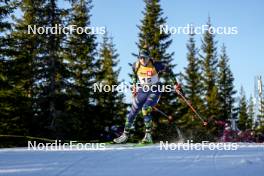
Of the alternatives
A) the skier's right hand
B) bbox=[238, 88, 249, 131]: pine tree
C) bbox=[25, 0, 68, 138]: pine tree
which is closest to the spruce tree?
bbox=[25, 0, 68, 138]: pine tree

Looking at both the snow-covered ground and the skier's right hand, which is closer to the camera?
the snow-covered ground

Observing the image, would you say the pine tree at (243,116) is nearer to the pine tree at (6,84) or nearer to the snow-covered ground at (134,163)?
the pine tree at (6,84)

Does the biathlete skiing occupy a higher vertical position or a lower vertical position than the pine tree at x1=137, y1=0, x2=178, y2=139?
lower

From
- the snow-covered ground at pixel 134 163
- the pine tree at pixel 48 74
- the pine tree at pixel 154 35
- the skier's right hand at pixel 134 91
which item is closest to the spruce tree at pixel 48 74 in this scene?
the pine tree at pixel 48 74

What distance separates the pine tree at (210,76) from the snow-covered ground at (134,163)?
33952 millimetres

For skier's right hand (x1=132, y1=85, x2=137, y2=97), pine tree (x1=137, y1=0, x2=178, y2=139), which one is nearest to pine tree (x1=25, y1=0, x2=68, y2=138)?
pine tree (x1=137, y1=0, x2=178, y2=139)

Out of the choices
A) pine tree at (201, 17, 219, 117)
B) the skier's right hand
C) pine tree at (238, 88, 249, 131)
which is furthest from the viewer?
pine tree at (238, 88, 249, 131)

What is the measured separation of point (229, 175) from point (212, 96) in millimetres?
36659

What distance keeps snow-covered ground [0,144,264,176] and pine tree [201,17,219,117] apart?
34.0 meters

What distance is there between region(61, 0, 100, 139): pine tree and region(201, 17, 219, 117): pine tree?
16441 millimetres

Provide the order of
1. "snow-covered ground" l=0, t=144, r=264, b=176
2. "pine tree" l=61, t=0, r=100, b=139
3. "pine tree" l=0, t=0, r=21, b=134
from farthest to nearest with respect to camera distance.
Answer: "pine tree" l=61, t=0, r=100, b=139 → "pine tree" l=0, t=0, r=21, b=134 → "snow-covered ground" l=0, t=144, r=264, b=176

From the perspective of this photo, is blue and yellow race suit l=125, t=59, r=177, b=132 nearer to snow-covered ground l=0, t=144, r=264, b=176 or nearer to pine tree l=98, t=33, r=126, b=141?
snow-covered ground l=0, t=144, r=264, b=176

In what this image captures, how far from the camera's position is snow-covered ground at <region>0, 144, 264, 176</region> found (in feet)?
17.9

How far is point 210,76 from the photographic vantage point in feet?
143
